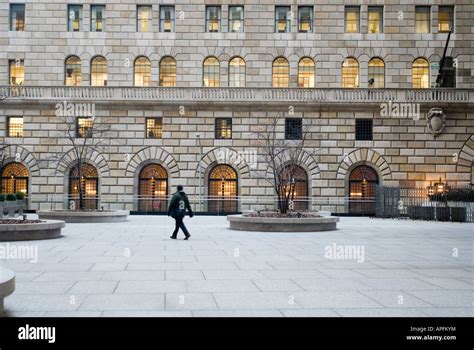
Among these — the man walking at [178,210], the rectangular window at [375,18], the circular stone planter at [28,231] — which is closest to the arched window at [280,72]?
the rectangular window at [375,18]

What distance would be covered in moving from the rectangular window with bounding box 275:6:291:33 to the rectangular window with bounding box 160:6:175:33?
24.9 ft

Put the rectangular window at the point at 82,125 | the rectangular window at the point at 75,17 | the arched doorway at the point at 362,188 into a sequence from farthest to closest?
the rectangular window at the point at 75,17
the arched doorway at the point at 362,188
the rectangular window at the point at 82,125

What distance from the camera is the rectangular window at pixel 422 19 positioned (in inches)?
1540

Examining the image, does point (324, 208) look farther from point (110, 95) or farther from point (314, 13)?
point (110, 95)

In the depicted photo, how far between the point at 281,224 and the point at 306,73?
18.7 meters

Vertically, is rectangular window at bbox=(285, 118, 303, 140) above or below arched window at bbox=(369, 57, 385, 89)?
below

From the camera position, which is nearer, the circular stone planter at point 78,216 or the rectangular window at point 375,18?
the circular stone planter at point 78,216

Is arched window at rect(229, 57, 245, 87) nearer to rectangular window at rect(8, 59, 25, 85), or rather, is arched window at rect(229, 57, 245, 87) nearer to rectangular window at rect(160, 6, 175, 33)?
rectangular window at rect(160, 6, 175, 33)

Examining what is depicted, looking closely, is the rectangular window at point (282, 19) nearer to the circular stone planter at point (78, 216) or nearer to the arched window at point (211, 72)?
the arched window at point (211, 72)

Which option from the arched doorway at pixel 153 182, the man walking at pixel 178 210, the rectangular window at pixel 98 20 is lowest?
the man walking at pixel 178 210

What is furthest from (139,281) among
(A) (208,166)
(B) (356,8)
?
(B) (356,8)

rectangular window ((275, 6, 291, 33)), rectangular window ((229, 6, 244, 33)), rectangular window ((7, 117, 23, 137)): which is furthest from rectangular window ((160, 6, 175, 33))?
rectangular window ((7, 117, 23, 137))

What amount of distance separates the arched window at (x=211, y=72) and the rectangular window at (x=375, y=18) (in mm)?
11572

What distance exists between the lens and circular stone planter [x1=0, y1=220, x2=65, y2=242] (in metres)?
17.6
